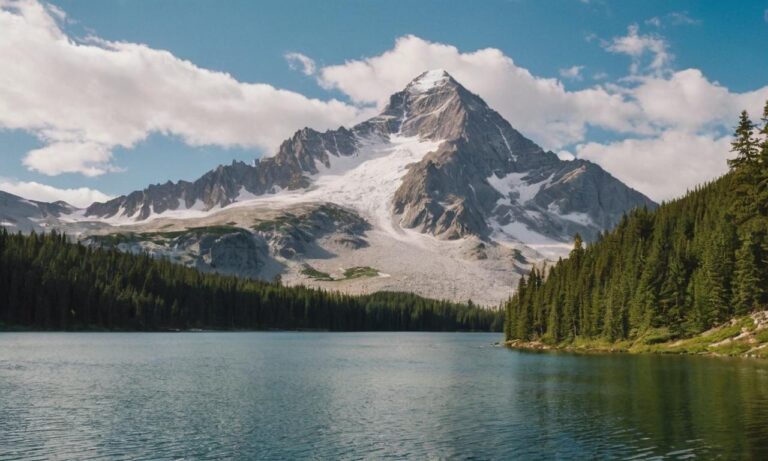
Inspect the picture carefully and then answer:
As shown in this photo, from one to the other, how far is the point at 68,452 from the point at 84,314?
16497 cm

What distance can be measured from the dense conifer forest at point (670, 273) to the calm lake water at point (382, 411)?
17160 millimetres

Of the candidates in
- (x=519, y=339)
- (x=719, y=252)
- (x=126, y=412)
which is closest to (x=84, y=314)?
(x=519, y=339)

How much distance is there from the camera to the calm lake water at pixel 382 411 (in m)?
37.1

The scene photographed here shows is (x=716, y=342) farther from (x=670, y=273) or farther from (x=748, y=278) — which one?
(x=670, y=273)

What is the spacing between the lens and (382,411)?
170ft

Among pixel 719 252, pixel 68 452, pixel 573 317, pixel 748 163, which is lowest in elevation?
pixel 68 452

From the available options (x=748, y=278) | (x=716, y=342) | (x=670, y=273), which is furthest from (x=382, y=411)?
(x=670, y=273)

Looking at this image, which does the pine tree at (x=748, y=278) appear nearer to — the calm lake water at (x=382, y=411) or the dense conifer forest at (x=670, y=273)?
the dense conifer forest at (x=670, y=273)

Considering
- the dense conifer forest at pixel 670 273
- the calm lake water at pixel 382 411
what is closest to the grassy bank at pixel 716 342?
the dense conifer forest at pixel 670 273

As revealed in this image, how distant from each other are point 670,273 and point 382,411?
77319 mm

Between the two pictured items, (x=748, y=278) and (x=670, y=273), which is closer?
(x=748, y=278)

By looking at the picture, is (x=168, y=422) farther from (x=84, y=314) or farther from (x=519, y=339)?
(x=84, y=314)

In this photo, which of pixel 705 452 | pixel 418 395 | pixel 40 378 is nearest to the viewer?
pixel 705 452

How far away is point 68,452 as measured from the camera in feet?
119
